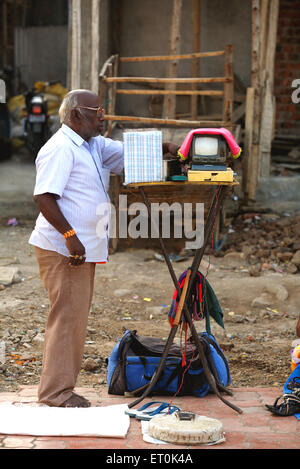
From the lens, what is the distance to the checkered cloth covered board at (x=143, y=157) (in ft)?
12.3

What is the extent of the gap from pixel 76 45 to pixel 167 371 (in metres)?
5.18

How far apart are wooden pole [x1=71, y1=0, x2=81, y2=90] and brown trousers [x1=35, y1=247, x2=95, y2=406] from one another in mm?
4785

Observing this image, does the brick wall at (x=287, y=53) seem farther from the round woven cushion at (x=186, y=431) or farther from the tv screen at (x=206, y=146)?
the round woven cushion at (x=186, y=431)

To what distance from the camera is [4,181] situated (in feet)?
35.8

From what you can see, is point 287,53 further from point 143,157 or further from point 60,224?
point 60,224

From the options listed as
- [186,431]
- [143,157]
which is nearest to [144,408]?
[186,431]

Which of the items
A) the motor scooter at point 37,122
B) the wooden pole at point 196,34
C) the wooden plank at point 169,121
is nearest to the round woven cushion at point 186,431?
the wooden plank at point 169,121

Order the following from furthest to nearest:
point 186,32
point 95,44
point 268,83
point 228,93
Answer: point 186,32 < point 268,83 < point 95,44 < point 228,93

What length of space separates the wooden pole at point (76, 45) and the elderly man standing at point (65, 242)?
178 inches

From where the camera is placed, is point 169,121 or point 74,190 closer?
point 74,190

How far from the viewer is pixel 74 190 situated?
364 centimetres

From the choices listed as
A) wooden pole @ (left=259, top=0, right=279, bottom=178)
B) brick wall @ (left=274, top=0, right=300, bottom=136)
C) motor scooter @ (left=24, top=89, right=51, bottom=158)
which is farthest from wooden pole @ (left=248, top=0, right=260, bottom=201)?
motor scooter @ (left=24, top=89, right=51, bottom=158)

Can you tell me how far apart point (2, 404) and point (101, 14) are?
743 centimetres
